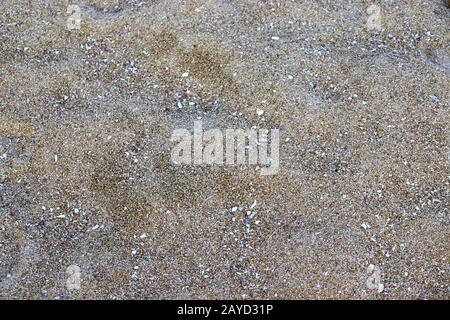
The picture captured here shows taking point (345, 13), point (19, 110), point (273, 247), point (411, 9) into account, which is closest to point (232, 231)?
point (273, 247)

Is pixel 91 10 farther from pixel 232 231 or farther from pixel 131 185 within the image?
pixel 232 231

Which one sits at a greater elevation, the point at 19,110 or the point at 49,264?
the point at 19,110

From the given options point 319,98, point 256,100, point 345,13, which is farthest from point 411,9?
point 256,100

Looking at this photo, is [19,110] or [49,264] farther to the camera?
[19,110]

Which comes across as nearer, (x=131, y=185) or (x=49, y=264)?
(x=49, y=264)

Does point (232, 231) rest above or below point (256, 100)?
below

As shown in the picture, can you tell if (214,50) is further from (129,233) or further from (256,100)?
(129,233)
